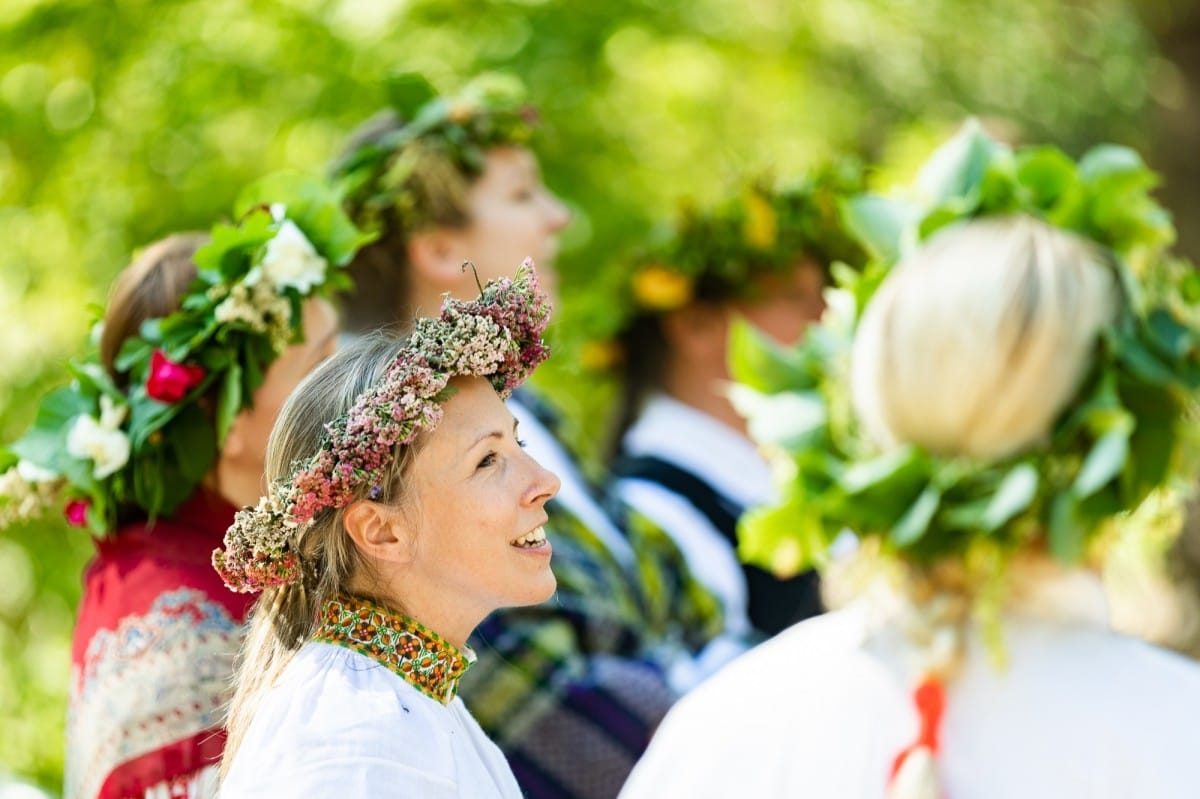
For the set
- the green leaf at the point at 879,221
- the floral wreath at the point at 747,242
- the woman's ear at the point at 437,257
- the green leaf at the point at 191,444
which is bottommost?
the floral wreath at the point at 747,242

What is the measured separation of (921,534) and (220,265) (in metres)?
1.73

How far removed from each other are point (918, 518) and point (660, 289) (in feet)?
10.5

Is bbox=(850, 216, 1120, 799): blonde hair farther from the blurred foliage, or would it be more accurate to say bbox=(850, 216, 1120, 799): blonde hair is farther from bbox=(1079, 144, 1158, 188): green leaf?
the blurred foliage

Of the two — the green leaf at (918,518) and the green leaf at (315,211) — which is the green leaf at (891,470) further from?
the green leaf at (315,211)

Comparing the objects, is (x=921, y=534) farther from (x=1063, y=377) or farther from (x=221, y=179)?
(x=221, y=179)

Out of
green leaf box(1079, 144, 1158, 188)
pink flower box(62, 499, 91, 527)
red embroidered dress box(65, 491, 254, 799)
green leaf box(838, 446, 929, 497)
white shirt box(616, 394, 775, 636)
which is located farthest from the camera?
white shirt box(616, 394, 775, 636)

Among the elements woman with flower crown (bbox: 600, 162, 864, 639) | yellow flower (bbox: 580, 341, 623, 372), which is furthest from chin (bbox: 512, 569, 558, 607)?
yellow flower (bbox: 580, 341, 623, 372)

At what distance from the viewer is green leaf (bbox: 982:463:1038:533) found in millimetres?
2016

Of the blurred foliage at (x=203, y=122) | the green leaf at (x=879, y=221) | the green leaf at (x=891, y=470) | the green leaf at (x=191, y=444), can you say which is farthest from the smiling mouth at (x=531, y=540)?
the blurred foliage at (x=203, y=122)

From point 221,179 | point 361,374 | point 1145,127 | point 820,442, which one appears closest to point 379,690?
point 361,374

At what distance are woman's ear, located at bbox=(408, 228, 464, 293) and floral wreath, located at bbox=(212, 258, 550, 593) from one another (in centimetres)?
164

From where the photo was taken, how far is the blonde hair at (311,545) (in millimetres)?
2434

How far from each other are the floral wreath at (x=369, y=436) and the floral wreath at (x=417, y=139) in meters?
1.66

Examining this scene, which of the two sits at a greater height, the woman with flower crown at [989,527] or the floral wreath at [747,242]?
the woman with flower crown at [989,527]
